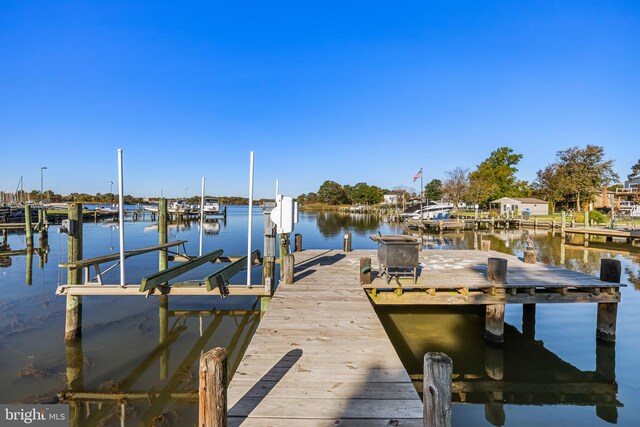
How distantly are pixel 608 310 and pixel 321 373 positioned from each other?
7996 mm

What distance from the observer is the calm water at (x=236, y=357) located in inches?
223

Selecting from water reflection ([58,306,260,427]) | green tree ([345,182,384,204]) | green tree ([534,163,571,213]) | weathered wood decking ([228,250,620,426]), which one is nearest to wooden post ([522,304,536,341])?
weathered wood decking ([228,250,620,426])

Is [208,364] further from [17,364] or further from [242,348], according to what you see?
[17,364]

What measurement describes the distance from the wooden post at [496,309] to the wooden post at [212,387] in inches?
265

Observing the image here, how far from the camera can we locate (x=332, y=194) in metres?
124

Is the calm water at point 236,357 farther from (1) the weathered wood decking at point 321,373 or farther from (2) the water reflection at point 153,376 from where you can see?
(1) the weathered wood decking at point 321,373

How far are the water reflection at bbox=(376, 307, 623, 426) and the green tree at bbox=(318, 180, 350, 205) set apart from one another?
11273 centimetres

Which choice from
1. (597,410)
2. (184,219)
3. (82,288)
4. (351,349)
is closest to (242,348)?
(82,288)

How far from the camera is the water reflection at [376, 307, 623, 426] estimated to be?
609cm

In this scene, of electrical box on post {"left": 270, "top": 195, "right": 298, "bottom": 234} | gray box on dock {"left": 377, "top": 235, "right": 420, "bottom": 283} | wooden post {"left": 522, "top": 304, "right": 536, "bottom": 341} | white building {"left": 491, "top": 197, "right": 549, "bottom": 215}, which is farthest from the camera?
white building {"left": 491, "top": 197, "right": 549, "bottom": 215}

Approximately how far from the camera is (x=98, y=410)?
17.7ft

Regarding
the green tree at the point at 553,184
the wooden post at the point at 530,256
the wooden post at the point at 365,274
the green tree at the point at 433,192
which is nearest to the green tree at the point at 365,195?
the green tree at the point at 433,192

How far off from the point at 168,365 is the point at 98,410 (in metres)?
1.70

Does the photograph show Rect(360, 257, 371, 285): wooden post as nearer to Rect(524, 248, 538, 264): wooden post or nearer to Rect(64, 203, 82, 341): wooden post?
Rect(524, 248, 538, 264): wooden post
